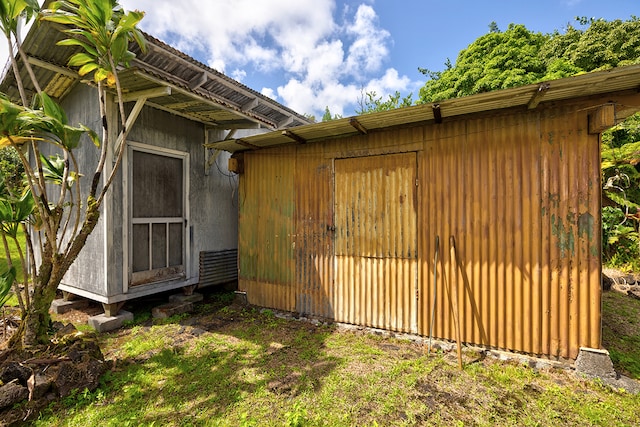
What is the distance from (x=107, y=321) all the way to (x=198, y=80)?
4594 mm

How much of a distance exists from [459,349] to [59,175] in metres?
5.46

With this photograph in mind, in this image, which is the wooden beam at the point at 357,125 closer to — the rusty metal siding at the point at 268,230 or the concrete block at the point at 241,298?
the rusty metal siding at the point at 268,230

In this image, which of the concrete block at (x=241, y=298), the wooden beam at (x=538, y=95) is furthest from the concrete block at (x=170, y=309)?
the wooden beam at (x=538, y=95)

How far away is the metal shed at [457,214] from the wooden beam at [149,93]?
46.2 inches

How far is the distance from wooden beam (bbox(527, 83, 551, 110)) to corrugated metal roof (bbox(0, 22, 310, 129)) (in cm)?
400

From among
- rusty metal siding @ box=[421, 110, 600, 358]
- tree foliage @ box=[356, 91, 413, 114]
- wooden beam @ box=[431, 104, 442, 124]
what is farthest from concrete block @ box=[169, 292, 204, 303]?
tree foliage @ box=[356, 91, 413, 114]

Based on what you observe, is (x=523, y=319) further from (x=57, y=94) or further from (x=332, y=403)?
(x=57, y=94)

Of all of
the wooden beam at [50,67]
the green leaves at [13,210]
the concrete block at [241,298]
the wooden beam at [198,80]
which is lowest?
the concrete block at [241,298]

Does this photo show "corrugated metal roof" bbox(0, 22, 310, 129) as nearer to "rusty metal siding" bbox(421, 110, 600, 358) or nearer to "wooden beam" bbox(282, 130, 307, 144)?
"wooden beam" bbox(282, 130, 307, 144)

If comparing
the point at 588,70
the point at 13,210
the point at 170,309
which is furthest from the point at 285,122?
the point at 588,70

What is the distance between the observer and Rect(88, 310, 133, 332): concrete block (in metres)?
4.09

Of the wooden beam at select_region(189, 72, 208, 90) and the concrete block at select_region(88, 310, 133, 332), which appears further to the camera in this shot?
the wooden beam at select_region(189, 72, 208, 90)

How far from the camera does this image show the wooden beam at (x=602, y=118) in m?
2.68

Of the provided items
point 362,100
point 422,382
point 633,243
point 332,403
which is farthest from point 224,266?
point 362,100
